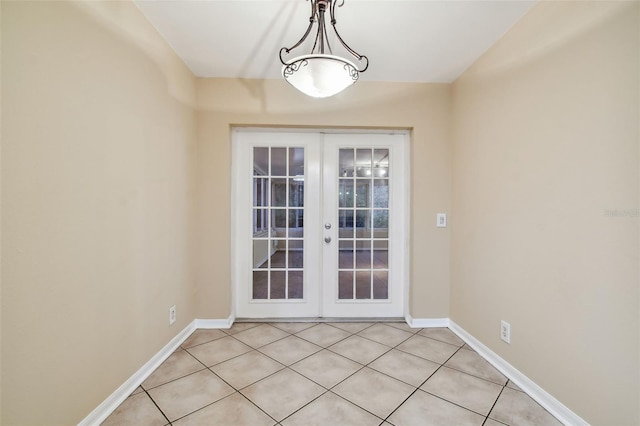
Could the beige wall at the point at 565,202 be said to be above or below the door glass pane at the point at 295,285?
above

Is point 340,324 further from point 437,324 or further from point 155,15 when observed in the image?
point 155,15

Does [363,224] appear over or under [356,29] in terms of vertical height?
under

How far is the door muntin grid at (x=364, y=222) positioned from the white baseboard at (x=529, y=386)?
959mm

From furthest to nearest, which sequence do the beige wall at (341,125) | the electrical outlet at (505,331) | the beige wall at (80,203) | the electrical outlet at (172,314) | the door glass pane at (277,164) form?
1. the door glass pane at (277,164)
2. the beige wall at (341,125)
3. the electrical outlet at (172,314)
4. the electrical outlet at (505,331)
5. the beige wall at (80,203)

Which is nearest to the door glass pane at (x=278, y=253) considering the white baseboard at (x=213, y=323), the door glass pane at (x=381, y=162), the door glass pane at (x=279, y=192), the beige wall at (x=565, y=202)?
the door glass pane at (x=279, y=192)

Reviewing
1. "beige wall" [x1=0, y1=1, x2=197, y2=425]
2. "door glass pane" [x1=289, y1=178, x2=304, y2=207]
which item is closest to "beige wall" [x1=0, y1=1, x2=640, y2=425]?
"beige wall" [x1=0, y1=1, x2=197, y2=425]

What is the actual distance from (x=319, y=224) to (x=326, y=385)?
4.94 ft

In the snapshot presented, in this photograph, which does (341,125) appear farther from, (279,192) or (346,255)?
(346,255)

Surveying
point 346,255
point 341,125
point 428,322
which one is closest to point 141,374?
point 346,255

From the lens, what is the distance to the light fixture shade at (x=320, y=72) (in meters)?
1.34

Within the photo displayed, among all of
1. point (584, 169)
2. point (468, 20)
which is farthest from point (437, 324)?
point (468, 20)

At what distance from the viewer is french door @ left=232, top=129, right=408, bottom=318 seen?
285 cm

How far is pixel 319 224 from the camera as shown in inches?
114

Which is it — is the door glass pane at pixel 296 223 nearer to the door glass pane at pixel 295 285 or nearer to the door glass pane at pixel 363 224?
the door glass pane at pixel 295 285
